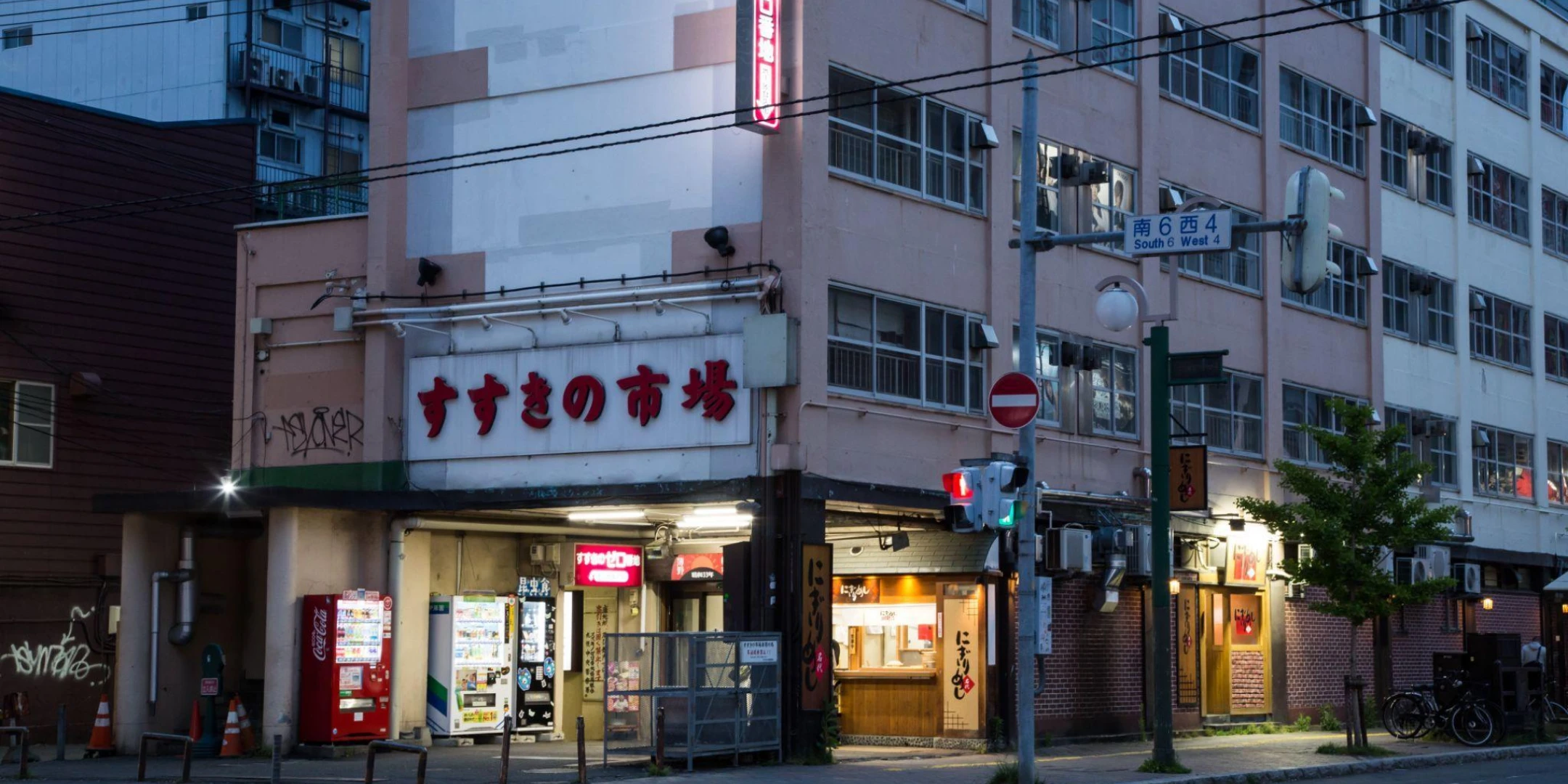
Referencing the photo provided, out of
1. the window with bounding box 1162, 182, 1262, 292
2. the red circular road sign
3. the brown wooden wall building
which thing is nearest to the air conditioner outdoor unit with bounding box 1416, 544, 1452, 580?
the window with bounding box 1162, 182, 1262, 292

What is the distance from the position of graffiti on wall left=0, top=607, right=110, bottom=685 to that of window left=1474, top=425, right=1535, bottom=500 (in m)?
28.7

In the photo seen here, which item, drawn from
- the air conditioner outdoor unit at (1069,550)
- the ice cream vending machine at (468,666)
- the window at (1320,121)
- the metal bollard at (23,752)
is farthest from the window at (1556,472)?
the metal bollard at (23,752)

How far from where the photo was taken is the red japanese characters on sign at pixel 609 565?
94.3 ft

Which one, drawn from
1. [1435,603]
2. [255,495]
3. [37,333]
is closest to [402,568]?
[255,495]

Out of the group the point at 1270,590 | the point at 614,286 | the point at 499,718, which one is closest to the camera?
the point at 614,286

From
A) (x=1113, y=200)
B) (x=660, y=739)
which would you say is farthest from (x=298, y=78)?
(x=660, y=739)

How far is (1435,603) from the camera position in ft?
130

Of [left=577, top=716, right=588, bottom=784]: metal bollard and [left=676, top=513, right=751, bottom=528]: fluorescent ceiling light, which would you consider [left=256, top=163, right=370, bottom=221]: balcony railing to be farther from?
[left=577, top=716, right=588, bottom=784]: metal bollard

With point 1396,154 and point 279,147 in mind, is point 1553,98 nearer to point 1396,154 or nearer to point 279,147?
point 1396,154

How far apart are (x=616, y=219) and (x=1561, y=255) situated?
28894 mm

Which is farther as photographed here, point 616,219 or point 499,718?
point 499,718

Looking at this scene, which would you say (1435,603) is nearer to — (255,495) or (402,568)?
→ (402,568)

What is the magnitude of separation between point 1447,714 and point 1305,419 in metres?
7.72

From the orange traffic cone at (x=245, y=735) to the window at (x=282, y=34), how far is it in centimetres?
3016
